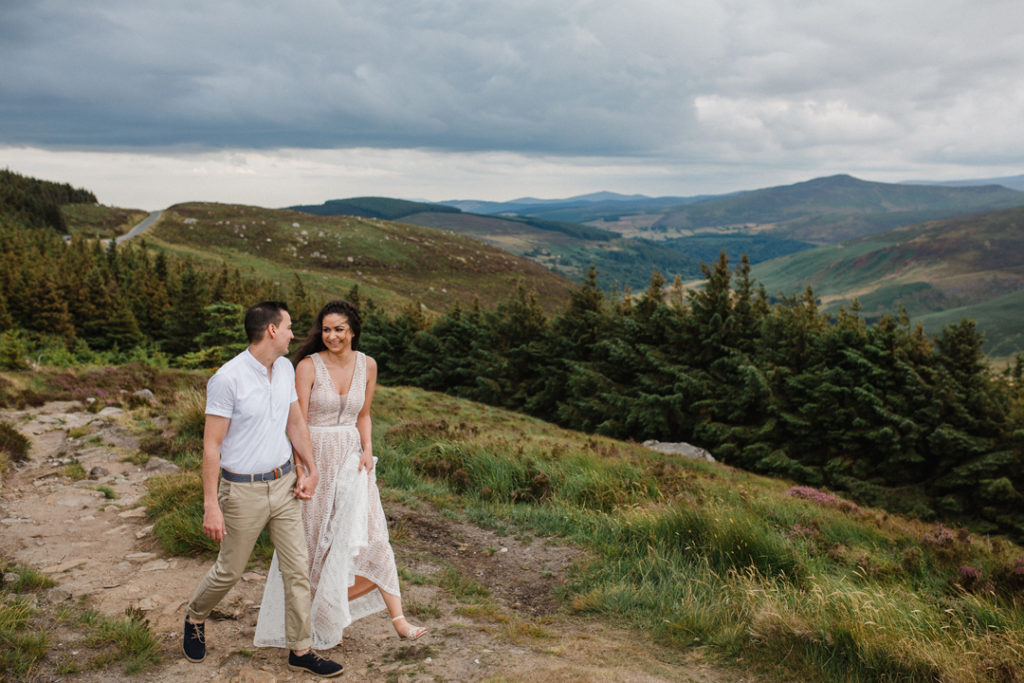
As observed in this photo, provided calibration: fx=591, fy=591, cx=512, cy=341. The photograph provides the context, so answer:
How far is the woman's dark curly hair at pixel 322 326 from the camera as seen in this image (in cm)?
431

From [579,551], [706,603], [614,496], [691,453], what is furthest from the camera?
[691,453]

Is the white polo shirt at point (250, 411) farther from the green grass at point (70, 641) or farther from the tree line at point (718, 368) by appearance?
the tree line at point (718, 368)

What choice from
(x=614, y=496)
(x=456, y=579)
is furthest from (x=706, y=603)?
(x=614, y=496)

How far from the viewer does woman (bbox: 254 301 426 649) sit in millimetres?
4277

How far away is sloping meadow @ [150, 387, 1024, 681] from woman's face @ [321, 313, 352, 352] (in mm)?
3061

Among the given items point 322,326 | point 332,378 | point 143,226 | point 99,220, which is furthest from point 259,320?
point 99,220

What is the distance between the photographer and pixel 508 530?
7.05m

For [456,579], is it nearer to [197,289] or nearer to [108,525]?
[108,525]

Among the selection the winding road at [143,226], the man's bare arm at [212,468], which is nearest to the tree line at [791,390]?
the man's bare arm at [212,468]

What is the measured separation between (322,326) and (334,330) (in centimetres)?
10

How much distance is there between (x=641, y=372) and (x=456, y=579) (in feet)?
65.6

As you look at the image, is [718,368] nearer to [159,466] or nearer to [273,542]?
[159,466]

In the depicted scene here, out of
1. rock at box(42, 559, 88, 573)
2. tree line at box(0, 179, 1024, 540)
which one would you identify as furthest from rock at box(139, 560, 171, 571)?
tree line at box(0, 179, 1024, 540)

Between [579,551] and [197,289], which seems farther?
[197,289]
